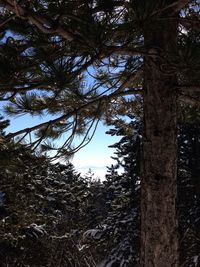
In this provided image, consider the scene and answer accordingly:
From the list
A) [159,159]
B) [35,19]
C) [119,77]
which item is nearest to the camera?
[35,19]

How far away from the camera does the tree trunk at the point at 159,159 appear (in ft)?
12.6

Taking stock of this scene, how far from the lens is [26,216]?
11602 millimetres

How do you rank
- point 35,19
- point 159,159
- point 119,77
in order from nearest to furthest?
point 35,19 → point 159,159 → point 119,77

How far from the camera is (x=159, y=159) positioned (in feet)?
A: 12.9

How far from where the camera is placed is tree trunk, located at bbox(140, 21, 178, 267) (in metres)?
3.86

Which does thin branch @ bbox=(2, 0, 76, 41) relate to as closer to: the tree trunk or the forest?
the forest

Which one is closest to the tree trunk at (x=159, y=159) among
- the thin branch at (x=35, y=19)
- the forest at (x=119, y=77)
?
the forest at (x=119, y=77)

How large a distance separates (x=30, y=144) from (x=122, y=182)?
35.3 ft

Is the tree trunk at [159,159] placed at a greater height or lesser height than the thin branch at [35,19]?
lesser

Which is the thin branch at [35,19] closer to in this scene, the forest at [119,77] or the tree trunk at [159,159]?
the forest at [119,77]

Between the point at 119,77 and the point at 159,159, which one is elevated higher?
the point at 119,77

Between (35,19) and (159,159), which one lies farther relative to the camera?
(159,159)

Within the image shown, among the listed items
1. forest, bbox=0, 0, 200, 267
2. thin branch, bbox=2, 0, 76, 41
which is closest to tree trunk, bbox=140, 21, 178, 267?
forest, bbox=0, 0, 200, 267

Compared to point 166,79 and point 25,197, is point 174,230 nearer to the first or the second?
point 166,79
